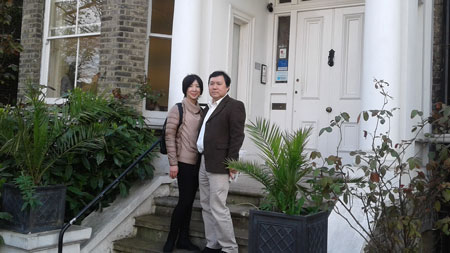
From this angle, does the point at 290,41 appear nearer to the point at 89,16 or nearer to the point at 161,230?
the point at 89,16

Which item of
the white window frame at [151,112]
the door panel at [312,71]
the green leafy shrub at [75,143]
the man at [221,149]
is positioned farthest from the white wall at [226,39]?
the man at [221,149]

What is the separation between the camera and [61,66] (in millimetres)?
8383

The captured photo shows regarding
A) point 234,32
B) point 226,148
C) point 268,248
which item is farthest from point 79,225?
point 234,32

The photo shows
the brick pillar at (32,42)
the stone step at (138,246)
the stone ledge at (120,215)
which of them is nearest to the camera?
the stone step at (138,246)

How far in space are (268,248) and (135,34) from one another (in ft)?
14.8

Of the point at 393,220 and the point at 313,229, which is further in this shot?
the point at 393,220

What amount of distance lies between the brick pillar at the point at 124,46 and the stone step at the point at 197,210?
5.43 ft

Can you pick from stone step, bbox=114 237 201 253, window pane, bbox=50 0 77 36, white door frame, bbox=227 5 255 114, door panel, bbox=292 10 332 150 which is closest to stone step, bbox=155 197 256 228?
stone step, bbox=114 237 201 253

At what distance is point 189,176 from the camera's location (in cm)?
490

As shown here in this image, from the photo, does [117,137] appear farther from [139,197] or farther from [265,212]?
[265,212]

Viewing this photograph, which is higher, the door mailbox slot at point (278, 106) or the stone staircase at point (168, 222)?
the door mailbox slot at point (278, 106)

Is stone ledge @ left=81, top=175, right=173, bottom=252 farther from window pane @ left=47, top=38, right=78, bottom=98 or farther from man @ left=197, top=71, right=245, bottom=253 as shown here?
window pane @ left=47, top=38, right=78, bottom=98

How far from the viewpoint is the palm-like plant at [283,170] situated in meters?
3.68

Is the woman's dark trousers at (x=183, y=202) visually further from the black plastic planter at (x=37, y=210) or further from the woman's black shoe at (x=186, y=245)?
the black plastic planter at (x=37, y=210)
